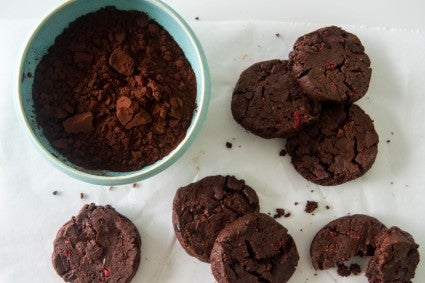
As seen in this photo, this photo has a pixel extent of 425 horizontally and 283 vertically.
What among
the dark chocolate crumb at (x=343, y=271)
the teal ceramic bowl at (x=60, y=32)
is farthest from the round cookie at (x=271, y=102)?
the dark chocolate crumb at (x=343, y=271)

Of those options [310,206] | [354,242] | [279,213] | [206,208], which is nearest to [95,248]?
[206,208]

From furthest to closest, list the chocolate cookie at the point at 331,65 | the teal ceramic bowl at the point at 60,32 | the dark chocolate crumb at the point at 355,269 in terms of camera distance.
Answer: the dark chocolate crumb at the point at 355,269, the chocolate cookie at the point at 331,65, the teal ceramic bowl at the point at 60,32

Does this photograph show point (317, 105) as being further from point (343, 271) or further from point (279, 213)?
point (343, 271)

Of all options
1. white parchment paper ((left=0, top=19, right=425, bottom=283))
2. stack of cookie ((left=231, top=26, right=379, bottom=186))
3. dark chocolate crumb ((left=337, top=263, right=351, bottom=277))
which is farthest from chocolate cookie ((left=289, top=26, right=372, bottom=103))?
dark chocolate crumb ((left=337, top=263, right=351, bottom=277))

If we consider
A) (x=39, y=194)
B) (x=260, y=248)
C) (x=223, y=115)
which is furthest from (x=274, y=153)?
(x=39, y=194)

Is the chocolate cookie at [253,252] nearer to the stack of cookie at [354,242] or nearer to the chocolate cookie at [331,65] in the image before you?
the stack of cookie at [354,242]

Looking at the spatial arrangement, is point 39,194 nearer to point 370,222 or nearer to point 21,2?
point 21,2
